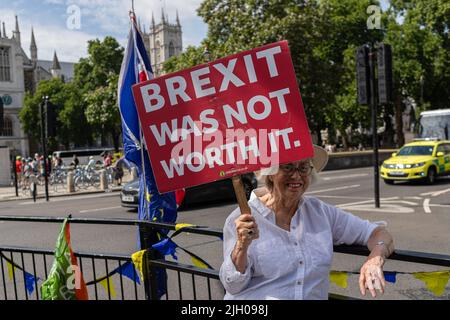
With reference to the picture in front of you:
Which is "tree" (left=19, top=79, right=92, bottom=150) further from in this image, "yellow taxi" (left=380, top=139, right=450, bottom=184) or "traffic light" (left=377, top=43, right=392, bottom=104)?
"traffic light" (left=377, top=43, right=392, bottom=104)

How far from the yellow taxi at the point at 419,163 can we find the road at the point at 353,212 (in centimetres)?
39

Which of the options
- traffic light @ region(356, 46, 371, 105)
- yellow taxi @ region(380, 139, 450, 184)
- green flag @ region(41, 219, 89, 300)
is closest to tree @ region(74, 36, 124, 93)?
yellow taxi @ region(380, 139, 450, 184)

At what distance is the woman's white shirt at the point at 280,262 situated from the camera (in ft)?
7.27

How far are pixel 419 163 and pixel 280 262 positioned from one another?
16508 millimetres

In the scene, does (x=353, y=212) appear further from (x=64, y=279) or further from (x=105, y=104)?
(x=105, y=104)

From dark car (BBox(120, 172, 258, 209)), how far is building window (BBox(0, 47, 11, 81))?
7050cm

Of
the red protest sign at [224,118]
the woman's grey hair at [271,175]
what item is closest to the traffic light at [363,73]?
the woman's grey hair at [271,175]

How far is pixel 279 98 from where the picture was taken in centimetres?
226

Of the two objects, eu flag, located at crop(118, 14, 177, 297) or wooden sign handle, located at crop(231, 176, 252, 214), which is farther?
eu flag, located at crop(118, 14, 177, 297)

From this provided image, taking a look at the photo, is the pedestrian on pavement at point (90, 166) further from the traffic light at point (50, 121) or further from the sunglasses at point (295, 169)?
the sunglasses at point (295, 169)

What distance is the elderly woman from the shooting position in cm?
218

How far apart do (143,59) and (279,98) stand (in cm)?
275

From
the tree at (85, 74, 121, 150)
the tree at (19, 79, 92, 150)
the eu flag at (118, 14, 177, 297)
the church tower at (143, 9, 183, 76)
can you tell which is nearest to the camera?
the eu flag at (118, 14, 177, 297)

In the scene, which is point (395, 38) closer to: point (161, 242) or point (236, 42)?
point (236, 42)
